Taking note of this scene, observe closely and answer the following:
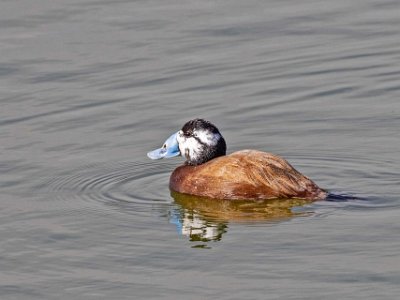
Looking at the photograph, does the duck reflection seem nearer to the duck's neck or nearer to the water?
the water

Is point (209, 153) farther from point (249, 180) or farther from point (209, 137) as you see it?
point (249, 180)

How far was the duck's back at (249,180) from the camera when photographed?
40.2 ft

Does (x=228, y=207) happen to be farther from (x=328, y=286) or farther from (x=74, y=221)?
(x=328, y=286)

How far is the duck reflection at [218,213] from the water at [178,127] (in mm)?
31

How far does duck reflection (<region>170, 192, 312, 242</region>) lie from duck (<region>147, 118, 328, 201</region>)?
8cm

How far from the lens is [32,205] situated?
40.4 ft

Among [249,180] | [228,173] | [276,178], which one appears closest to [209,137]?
[228,173]

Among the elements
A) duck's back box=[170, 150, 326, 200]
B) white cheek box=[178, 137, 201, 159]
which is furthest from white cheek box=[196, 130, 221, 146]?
duck's back box=[170, 150, 326, 200]

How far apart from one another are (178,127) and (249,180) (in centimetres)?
240

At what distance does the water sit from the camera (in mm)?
10242

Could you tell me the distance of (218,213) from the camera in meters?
12.1

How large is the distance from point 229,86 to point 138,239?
5.06 metres

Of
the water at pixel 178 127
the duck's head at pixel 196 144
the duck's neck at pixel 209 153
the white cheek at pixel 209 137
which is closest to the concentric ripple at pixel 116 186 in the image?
the water at pixel 178 127

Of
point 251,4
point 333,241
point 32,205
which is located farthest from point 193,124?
point 251,4
